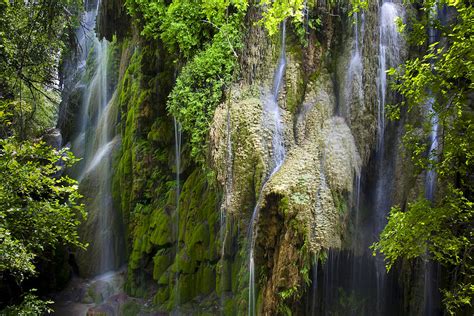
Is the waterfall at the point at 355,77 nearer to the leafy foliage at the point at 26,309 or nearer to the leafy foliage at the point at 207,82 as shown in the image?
the leafy foliage at the point at 207,82

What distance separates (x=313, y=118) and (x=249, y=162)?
5.22 feet

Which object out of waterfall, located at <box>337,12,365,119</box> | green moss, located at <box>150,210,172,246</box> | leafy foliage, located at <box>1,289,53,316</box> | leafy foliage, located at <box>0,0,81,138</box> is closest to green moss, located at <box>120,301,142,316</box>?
green moss, located at <box>150,210,172,246</box>

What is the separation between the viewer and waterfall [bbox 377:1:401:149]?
8172 millimetres

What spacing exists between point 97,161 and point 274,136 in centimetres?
831

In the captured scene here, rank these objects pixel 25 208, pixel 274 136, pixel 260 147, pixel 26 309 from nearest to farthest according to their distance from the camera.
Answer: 1. pixel 26 309
2. pixel 25 208
3. pixel 260 147
4. pixel 274 136

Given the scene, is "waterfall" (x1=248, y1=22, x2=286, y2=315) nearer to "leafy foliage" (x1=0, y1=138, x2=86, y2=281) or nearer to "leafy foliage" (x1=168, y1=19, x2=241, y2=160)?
"leafy foliage" (x1=168, y1=19, x2=241, y2=160)

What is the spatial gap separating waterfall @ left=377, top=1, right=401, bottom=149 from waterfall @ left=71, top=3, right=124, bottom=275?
740cm

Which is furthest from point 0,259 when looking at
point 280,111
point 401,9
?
point 401,9

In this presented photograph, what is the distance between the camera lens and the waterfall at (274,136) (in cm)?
736

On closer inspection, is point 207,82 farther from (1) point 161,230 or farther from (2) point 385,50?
(1) point 161,230

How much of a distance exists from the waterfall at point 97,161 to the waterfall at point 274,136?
18.5 feet

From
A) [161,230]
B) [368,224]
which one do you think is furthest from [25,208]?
[368,224]

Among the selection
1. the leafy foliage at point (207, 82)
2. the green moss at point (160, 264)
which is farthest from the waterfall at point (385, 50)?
the green moss at point (160, 264)

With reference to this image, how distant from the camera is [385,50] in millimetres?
8328
